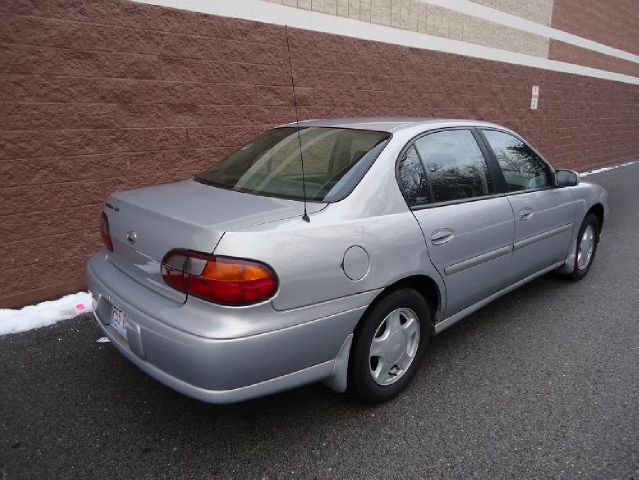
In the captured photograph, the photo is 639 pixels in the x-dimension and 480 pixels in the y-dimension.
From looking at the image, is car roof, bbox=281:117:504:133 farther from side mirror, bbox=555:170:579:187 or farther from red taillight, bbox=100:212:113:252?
red taillight, bbox=100:212:113:252

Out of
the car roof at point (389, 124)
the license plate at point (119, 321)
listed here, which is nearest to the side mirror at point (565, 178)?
the car roof at point (389, 124)

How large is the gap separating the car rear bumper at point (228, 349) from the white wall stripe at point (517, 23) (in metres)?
7.20

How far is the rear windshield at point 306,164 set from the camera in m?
2.60

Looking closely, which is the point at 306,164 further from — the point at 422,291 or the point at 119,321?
the point at 119,321

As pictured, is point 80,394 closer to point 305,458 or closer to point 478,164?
Answer: point 305,458

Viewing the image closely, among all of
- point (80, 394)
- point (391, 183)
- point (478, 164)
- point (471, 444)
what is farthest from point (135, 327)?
point (478, 164)

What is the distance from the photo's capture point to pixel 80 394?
Answer: 110 inches

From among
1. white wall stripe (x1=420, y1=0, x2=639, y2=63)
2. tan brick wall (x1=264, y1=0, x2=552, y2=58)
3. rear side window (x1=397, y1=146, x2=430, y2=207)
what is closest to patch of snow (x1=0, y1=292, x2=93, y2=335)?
rear side window (x1=397, y1=146, x2=430, y2=207)

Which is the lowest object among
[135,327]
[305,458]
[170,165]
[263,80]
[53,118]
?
[305,458]

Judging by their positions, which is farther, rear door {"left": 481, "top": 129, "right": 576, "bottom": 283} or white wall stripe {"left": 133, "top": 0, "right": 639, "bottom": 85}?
white wall stripe {"left": 133, "top": 0, "right": 639, "bottom": 85}

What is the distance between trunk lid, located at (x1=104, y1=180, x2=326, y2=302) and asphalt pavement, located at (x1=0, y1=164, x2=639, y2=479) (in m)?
0.77

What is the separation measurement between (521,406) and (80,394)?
2.46 meters

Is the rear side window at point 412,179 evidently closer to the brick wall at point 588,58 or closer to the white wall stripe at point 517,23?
the white wall stripe at point 517,23

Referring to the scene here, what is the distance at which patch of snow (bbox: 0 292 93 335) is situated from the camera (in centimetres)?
368
